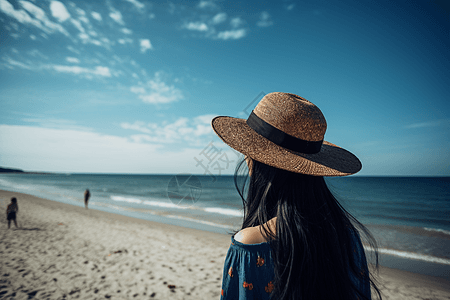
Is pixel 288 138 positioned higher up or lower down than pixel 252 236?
higher up

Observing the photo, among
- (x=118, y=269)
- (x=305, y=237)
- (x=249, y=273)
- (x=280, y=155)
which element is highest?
(x=280, y=155)

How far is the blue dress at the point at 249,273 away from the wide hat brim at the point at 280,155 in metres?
0.37

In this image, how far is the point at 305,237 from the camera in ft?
2.94

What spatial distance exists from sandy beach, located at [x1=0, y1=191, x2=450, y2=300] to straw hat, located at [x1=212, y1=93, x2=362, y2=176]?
174 inches

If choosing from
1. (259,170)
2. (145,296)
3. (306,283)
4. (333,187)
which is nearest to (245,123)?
(259,170)

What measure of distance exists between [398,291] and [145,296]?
5806 mm

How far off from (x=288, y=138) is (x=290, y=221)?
39 cm

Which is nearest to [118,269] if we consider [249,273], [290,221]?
[249,273]

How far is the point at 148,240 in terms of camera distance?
8023 millimetres

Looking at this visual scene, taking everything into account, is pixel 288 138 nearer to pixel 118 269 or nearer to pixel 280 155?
pixel 280 155

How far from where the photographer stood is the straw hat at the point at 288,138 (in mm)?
999

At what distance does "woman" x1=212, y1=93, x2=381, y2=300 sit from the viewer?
2.83ft

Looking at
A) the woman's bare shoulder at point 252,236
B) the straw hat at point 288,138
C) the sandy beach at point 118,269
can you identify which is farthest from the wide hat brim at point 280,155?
the sandy beach at point 118,269

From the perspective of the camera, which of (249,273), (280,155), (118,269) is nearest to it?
(249,273)
